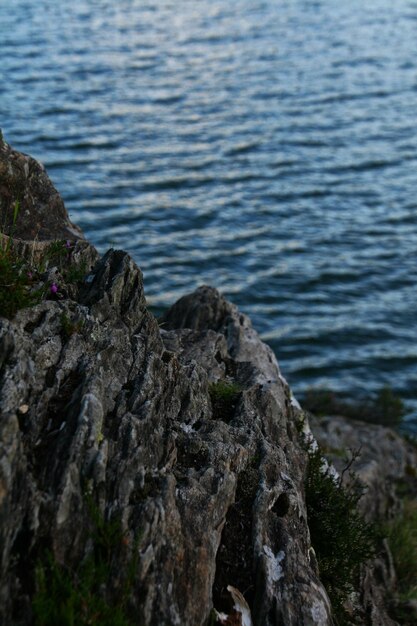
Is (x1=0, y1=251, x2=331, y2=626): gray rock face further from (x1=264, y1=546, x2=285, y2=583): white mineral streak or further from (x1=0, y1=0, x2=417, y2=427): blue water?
(x1=0, y1=0, x2=417, y2=427): blue water

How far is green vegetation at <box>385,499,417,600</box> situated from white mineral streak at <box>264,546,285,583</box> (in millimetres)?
5284

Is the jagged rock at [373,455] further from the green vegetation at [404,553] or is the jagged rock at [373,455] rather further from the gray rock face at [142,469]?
the gray rock face at [142,469]

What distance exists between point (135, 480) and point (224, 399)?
2.83 meters

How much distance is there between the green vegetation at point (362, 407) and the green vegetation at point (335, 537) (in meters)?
10.1

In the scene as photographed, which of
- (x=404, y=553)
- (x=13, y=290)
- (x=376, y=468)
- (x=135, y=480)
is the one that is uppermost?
(x=13, y=290)

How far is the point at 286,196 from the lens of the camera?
29.8 meters

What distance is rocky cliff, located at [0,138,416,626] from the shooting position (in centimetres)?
696

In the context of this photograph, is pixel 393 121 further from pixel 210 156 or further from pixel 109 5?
pixel 109 5

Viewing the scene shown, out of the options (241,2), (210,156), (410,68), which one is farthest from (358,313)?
(241,2)

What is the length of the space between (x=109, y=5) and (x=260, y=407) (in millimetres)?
49931

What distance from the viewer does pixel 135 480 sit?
776cm

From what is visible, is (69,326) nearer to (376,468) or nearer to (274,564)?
(274,564)

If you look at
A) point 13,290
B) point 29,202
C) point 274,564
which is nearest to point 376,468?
point 274,564

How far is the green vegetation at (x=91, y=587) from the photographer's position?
652cm
